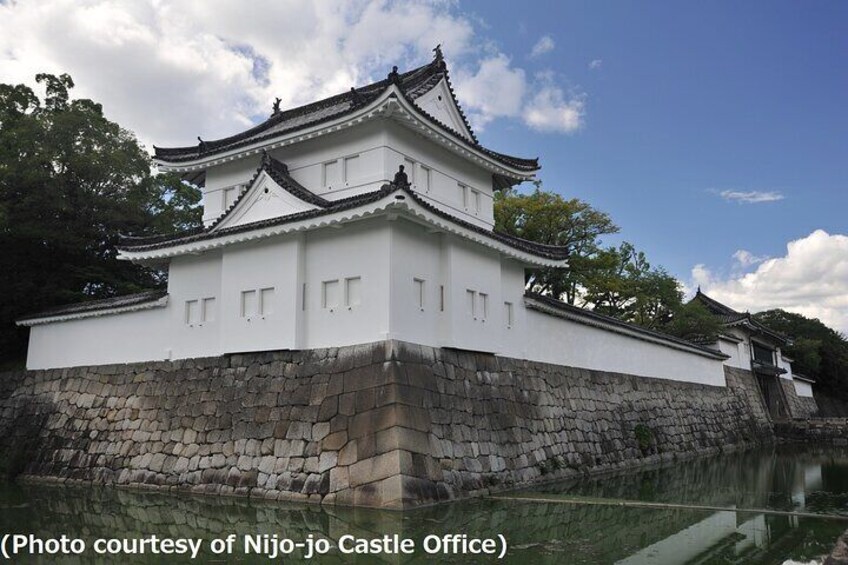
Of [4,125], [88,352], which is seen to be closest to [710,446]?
[88,352]

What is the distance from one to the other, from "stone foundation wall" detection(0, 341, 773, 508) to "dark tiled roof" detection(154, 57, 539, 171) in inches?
175

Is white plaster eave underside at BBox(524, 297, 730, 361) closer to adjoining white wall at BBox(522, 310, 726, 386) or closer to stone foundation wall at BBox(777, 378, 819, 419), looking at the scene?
adjoining white wall at BBox(522, 310, 726, 386)

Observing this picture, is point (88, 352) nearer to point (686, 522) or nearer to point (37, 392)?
point (37, 392)

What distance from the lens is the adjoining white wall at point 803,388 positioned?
33.5 m

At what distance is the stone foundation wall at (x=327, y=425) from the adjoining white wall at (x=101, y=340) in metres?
0.30

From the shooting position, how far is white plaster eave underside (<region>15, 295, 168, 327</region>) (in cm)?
1316

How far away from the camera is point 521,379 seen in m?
12.5

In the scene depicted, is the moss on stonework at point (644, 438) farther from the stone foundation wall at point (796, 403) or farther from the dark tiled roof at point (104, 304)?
the stone foundation wall at point (796, 403)

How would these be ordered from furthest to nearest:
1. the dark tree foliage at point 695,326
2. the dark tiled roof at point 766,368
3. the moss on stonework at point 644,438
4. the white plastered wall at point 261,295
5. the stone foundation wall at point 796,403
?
the stone foundation wall at point 796,403, the dark tiled roof at point 766,368, the dark tree foliage at point 695,326, the moss on stonework at point 644,438, the white plastered wall at point 261,295

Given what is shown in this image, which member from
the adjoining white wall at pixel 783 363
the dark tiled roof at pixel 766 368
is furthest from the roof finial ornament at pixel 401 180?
the adjoining white wall at pixel 783 363

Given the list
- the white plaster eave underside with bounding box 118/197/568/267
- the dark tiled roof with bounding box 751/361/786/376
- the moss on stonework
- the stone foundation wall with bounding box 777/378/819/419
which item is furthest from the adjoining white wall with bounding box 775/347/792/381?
the white plaster eave underside with bounding box 118/197/568/267

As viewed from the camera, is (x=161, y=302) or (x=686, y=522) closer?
(x=686, y=522)

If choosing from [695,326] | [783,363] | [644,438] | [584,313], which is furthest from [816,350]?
[584,313]

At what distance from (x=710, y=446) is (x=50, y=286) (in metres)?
19.2
